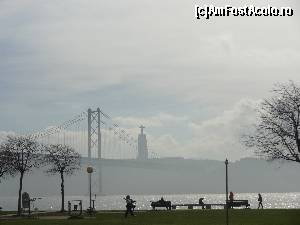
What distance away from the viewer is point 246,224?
113 ft

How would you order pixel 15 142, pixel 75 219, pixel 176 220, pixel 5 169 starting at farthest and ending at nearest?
pixel 15 142, pixel 5 169, pixel 75 219, pixel 176 220

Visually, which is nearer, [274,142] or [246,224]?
[246,224]

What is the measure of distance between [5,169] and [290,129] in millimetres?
27357

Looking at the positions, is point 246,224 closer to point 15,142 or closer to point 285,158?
point 285,158

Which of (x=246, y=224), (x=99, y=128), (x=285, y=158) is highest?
(x=99, y=128)

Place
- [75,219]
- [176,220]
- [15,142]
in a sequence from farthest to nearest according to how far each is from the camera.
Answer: [15,142] → [75,219] → [176,220]

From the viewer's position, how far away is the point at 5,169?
201ft

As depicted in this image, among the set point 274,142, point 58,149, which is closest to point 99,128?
point 58,149

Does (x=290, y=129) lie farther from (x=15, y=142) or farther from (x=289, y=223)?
(x=15, y=142)

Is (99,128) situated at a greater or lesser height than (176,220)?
greater

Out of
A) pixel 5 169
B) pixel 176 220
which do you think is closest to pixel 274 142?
pixel 176 220

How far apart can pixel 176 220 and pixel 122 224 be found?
446 cm

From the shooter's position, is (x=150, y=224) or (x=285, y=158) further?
(x=285, y=158)

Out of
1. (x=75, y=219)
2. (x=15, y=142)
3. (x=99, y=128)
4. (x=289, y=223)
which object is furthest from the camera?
(x=99, y=128)
